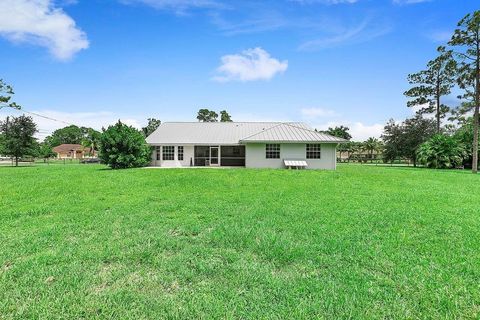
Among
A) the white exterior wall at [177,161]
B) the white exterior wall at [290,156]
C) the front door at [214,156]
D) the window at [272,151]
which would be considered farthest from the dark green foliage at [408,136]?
the white exterior wall at [177,161]

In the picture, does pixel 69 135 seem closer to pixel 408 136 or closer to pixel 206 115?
pixel 206 115

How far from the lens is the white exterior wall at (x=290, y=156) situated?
21.5 m

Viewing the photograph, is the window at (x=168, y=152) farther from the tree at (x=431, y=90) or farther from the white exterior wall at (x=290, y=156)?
the tree at (x=431, y=90)

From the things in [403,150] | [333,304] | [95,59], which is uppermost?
[95,59]

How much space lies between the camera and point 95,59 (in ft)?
52.0

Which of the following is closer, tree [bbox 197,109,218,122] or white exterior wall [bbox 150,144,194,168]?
white exterior wall [bbox 150,144,194,168]

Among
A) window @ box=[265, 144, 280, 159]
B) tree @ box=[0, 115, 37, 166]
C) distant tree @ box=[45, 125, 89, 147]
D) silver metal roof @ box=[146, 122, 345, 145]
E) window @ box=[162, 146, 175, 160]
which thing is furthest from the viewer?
distant tree @ box=[45, 125, 89, 147]

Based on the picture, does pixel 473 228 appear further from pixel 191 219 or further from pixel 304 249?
pixel 191 219

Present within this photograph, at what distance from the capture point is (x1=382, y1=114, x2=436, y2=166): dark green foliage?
1351 inches

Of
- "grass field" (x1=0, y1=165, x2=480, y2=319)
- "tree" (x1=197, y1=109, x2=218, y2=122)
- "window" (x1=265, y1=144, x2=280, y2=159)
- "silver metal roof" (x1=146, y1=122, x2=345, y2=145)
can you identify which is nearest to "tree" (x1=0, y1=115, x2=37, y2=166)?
"silver metal roof" (x1=146, y1=122, x2=345, y2=145)

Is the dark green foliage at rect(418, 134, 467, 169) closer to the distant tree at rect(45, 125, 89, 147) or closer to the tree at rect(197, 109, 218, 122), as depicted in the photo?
the tree at rect(197, 109, 218, 122)

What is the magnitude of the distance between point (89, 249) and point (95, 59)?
1522 cm

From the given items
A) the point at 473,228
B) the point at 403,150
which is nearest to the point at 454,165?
the point at 403,150

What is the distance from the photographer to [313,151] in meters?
21.6
